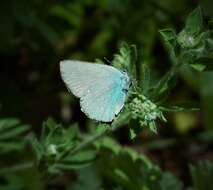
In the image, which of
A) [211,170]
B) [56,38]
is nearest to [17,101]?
[56,38]

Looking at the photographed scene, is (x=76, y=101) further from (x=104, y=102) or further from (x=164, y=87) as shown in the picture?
(x=104, y=102)

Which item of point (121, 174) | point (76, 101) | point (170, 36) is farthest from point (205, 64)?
point (76, 101)

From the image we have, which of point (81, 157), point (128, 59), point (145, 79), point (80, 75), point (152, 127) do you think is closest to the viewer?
point (80, 75)

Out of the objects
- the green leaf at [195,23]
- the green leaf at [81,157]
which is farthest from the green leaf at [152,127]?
the green leaf at [81,157]

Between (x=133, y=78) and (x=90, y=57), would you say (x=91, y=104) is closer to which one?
(x=133, y=78)

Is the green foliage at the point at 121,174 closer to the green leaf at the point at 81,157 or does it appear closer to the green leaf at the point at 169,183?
the green leaf at the point at 169,183

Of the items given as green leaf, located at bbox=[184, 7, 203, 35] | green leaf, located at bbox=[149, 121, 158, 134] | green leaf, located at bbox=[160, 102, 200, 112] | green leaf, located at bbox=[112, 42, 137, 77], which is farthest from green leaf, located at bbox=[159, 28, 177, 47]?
green leaf, located at bbox=[149, 121, 158, 134]

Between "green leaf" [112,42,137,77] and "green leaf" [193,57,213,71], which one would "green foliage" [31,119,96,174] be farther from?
"green leaf" [193,57,213,71]

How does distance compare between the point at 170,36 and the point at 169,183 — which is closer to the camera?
the point at 170,36
